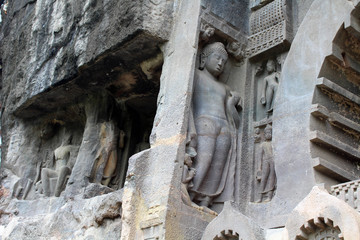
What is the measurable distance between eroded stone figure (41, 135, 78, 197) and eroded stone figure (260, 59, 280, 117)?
3.33m

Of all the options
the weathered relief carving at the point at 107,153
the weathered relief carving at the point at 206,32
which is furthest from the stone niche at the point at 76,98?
the weathered relief carving at the point at 206,32

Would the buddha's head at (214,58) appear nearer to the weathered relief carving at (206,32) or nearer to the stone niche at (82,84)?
the weathered relief carving at (206,32)

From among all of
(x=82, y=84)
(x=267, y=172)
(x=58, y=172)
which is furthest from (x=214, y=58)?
(x=58, y=172)

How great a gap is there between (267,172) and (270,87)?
1097 mm

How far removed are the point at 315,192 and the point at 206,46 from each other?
2.97 metres

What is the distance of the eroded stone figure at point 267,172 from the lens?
242 inches

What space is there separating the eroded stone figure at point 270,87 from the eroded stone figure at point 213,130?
1.07 ft

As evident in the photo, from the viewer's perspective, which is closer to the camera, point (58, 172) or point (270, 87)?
point (270, 87)

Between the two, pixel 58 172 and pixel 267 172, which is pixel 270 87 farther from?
pixel 58 172

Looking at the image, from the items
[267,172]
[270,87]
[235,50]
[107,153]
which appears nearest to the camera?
[267,172]

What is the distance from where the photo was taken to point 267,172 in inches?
246

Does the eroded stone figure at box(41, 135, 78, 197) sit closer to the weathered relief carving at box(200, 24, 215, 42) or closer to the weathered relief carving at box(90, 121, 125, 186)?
the weathered relief carving at box(90, 121, 125, 186)

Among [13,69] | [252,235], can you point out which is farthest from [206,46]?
[13,69]

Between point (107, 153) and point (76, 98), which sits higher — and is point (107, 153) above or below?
below
